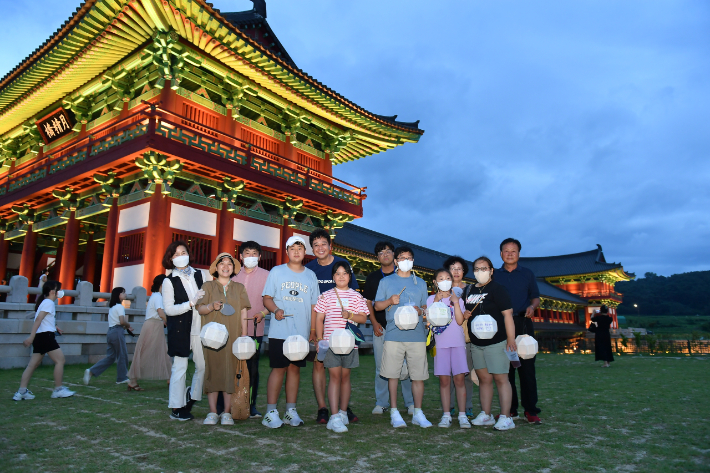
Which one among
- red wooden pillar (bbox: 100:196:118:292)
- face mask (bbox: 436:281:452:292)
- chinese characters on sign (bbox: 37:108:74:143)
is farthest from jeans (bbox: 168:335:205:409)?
chinese characters on sign (bbox: 37:108:74:143)

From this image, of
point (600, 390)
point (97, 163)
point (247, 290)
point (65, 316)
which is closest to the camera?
point (247, 290)

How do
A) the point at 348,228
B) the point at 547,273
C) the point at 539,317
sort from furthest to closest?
the point at 547,273
the point at 539,317
the point at 348,228

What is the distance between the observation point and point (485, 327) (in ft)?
13.3

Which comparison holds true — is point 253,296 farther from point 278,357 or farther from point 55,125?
point 55,125

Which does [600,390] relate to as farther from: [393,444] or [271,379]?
[271,379]

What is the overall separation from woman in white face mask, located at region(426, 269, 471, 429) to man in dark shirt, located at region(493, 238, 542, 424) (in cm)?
65


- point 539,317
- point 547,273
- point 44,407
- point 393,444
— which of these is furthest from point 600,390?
point 547,273

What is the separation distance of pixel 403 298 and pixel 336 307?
2.20 feet

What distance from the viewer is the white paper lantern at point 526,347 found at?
13.9 ft

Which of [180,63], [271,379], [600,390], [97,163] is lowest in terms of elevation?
[600,390]

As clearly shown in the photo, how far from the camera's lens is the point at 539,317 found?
128 feet

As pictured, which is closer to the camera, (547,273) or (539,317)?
(539,317)

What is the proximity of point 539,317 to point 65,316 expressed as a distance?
3761 cm

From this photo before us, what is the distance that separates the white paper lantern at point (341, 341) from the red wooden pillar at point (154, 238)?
29.1 feet
